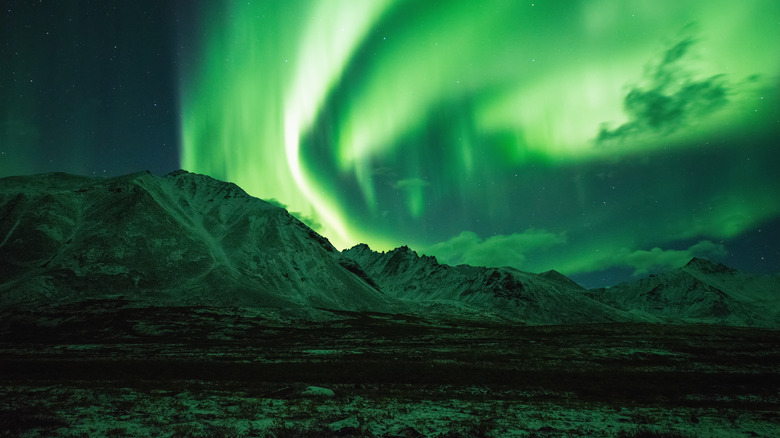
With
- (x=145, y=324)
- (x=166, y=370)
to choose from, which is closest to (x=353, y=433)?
(x=166, y=370)

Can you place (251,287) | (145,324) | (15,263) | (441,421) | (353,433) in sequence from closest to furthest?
(353,433) < (441,421) < (145,324) < (15,263) < (251,287)

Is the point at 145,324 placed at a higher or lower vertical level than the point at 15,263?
lower

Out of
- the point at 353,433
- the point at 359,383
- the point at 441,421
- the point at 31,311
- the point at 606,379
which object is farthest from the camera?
the point at 31,311

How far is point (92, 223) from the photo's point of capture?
197 meters

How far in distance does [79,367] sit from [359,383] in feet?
108

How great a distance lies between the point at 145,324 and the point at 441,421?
364ft

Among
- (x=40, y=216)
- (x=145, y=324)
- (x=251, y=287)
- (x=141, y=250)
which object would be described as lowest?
(x=145, y=324)

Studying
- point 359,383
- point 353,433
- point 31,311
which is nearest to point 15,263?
point 31,311

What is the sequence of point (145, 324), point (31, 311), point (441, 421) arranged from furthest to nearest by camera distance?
point (31, 311) → point (145, 324) → point (441, 421)

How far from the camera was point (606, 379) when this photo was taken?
36531 mm

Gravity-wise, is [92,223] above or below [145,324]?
above

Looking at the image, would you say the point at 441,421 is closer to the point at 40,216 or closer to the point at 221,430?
the point at 221,430

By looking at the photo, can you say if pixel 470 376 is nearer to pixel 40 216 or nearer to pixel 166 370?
pixel 166 370

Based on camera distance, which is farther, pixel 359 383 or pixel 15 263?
pixel 15 263
